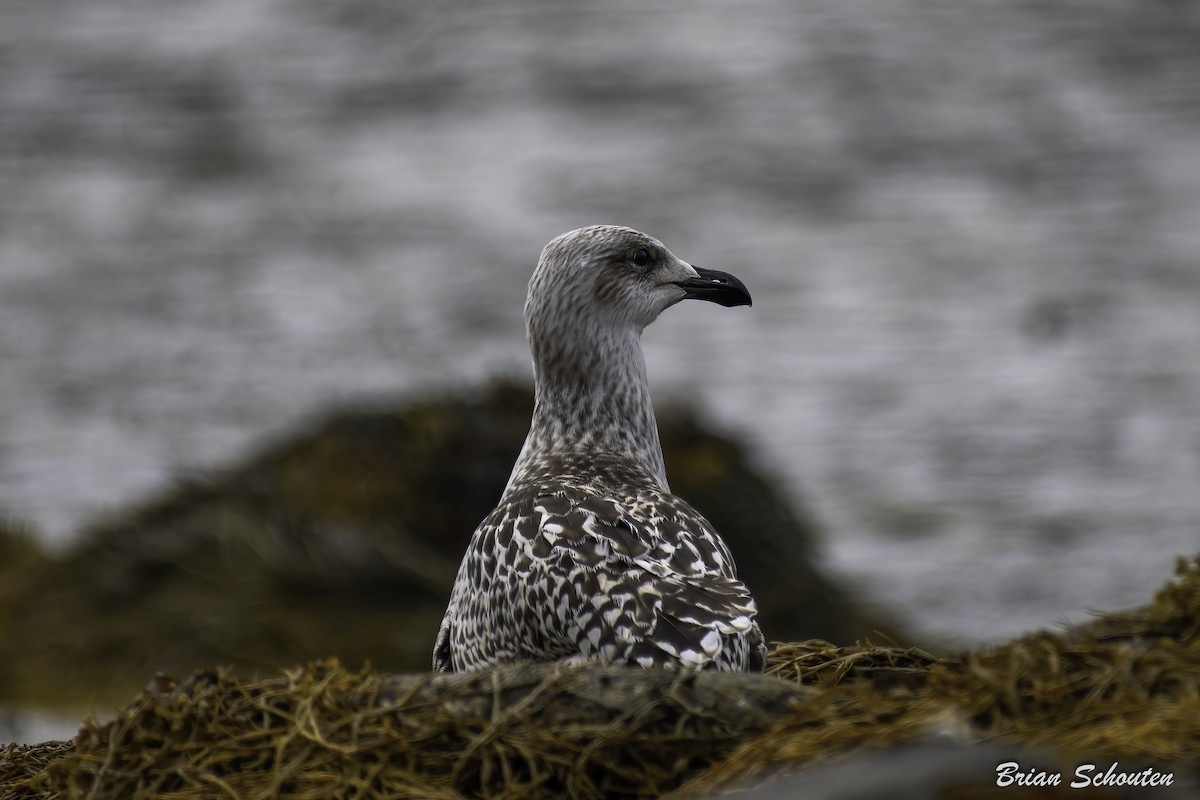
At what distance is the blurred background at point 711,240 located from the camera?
17.3 metres

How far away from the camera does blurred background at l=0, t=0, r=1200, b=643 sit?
56.6ft

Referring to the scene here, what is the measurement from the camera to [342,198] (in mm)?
26125

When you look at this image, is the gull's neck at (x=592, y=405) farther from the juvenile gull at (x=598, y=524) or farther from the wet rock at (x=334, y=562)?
the wet rock at (x=334, y=562)

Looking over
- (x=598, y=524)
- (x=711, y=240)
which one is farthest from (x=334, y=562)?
(x=711, y=240)

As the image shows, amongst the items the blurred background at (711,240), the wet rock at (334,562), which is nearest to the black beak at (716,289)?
the wet rock at (334,562)

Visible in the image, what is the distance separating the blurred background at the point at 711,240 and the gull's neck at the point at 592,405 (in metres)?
6.62

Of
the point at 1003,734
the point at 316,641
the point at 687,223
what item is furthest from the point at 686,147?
the point at 1003,734

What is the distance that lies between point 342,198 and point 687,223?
5.40 m

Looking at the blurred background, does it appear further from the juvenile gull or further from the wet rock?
the juvenile gull

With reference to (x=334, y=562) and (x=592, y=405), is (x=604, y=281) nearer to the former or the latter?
(x=592, y=405)

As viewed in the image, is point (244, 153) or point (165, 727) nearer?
point (165, 727)

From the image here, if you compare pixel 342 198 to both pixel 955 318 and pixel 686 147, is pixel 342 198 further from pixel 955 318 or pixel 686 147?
pixel 955 318

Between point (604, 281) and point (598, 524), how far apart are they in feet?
5.42

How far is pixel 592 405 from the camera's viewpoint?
736 centimetres
